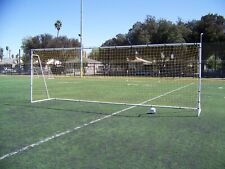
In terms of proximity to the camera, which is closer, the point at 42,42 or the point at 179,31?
the point at 179,31

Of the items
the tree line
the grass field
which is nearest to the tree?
the tree line

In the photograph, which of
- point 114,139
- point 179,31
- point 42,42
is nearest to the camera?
point 114,139

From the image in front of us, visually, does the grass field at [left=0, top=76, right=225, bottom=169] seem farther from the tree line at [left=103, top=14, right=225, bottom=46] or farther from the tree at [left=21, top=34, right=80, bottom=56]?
A: the tree at [left=21, top=34, right=80, bottom=56]

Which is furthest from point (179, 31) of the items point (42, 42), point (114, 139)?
point (114, 139)

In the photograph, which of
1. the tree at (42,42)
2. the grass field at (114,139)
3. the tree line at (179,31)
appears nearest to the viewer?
the grass field at (114,139)

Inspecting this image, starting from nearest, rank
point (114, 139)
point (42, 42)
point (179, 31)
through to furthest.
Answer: point (114, 139), point (179, 31), point (42, 42)

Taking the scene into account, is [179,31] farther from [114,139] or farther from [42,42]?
[114,139]

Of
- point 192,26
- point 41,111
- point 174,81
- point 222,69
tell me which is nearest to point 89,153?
point 41,111

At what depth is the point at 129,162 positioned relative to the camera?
512 cm

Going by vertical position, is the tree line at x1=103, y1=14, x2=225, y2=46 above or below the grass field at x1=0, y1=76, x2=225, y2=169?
above

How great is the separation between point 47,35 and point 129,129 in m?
65.2

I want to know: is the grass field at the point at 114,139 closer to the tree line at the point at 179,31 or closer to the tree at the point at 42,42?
the tree line at the point at 179,31

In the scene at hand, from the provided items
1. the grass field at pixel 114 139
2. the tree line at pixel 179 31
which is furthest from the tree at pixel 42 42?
the grass field at pixel 114 139

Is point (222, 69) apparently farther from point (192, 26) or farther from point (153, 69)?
point (192, 26)
